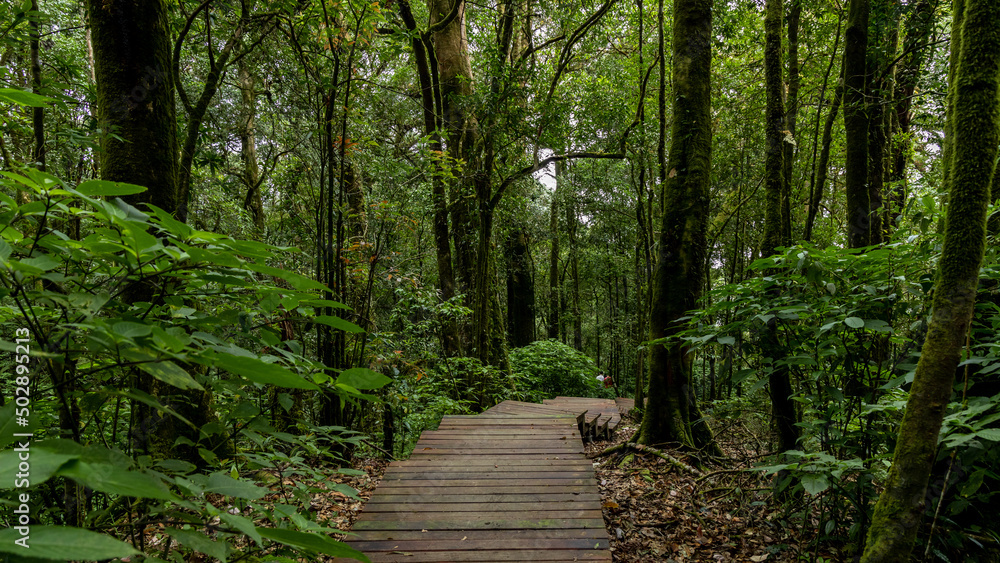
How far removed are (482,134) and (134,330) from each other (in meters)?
7.42

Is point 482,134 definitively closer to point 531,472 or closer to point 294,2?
point 294,2

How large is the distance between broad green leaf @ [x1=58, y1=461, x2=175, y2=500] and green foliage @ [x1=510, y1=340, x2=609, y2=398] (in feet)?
37.9

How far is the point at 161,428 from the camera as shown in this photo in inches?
144

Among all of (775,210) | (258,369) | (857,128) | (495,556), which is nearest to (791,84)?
(857,128)

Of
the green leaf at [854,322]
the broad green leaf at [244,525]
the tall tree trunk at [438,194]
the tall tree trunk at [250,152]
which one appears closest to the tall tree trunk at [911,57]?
the green leaf at [854,322]

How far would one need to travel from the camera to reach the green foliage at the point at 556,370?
12391 mm

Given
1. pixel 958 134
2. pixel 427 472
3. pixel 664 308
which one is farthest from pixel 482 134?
pixel 958 134

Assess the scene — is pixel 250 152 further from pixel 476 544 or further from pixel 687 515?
pixel 687 515

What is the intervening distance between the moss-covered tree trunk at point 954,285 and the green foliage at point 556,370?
405 inches

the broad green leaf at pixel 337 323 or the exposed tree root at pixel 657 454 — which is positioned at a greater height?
the broad green leaf at pixel 337 323

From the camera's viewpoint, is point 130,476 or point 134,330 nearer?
point 130,476

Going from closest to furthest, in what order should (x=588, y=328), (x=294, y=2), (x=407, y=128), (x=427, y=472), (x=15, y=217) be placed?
(x=15, y=217)
(x=427, y=472)
(x=294, y=2)
(x=407, y=128)
(x=588, y=328)

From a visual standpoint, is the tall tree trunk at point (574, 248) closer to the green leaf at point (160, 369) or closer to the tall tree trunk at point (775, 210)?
the tall tree trunk at point (775, 210)

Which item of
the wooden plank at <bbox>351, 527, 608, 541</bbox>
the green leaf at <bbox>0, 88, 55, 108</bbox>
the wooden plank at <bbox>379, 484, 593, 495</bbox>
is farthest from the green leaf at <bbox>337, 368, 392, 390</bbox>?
the wooden plank at <bbox>379, 484, 593, 495</bbox>
